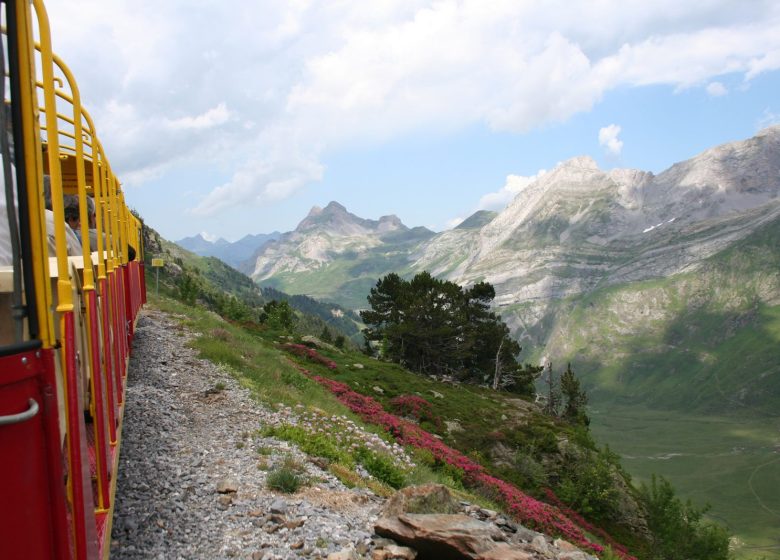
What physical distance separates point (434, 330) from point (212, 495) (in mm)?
52577

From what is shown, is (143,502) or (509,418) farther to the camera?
(509,418)

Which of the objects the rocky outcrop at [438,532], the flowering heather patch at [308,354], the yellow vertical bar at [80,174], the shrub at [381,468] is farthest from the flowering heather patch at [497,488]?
the yellow vertical bar at [80,174]

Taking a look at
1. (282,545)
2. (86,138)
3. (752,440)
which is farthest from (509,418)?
(752,440)

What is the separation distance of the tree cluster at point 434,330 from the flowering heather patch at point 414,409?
26.7m

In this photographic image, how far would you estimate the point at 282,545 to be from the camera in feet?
26.4

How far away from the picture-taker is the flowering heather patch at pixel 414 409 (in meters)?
31.7

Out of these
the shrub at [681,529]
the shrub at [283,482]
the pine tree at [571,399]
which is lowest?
the shrub at [681,529]

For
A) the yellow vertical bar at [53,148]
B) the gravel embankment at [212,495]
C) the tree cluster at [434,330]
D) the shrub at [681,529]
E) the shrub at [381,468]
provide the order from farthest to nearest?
the tree cluster at [434,330] → the shrub at [681,529] → the shrub at [381,468] → the gravel embankment at [212,495] → the yellow vertical bar at [53,148]

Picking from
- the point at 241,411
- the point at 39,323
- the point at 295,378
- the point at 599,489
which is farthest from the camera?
the point at 599,489

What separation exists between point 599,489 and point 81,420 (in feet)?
105

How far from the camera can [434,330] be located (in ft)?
201

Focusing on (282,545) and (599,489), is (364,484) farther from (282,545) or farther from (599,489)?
(599,489)

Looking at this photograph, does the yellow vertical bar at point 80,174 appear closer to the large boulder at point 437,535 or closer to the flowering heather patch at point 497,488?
the large boulder at point 437,535

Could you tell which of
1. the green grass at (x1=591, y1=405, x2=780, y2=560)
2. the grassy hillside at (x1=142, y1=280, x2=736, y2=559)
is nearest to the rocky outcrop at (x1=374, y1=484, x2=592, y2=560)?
the grassy hillside at (x1=142, y1=280, x2=736, y2=559)
